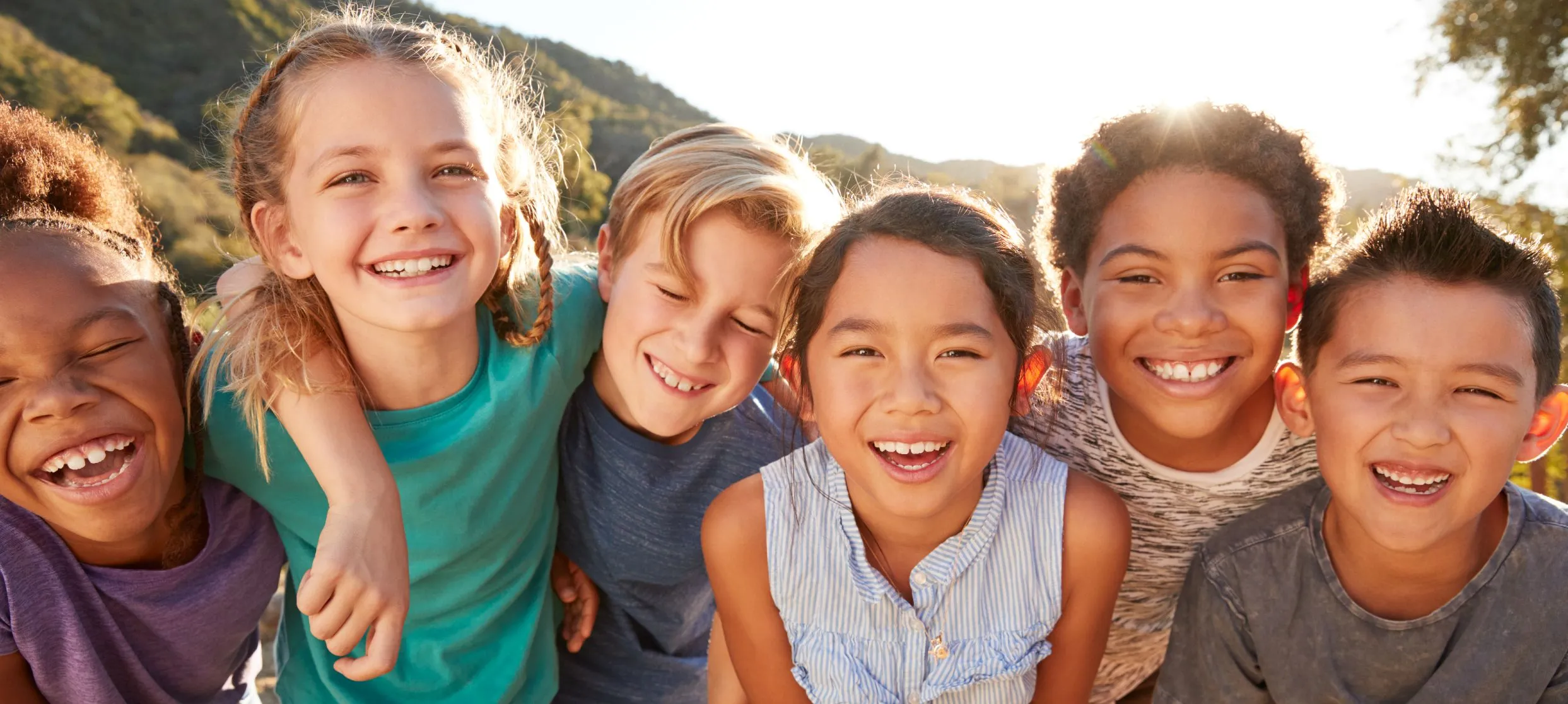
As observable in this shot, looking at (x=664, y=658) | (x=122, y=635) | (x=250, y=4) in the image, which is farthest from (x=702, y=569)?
(x=250, y=4)

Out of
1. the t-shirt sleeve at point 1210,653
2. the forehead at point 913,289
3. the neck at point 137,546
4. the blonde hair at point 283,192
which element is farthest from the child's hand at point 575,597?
the t-shirt sleeve at point 1210,653

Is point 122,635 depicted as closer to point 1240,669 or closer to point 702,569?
point 702,569

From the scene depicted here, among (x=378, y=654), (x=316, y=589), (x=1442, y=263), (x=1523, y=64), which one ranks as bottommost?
(x=378, y=654)

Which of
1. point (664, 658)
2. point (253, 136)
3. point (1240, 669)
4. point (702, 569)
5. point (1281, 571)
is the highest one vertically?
point (253, 136)

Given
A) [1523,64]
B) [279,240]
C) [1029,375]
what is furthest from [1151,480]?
[1523,64]

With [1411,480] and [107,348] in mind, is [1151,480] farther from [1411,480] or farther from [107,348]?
[107,348]

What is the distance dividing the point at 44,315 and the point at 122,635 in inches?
27.8

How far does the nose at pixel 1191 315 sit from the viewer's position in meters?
2.06

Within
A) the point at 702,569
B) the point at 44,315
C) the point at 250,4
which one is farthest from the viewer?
the point at 250,4

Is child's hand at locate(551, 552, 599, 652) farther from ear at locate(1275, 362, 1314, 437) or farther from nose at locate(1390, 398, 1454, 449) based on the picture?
nose at locate(1390, 398, 1454, 449)

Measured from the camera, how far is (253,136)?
2.20 metres

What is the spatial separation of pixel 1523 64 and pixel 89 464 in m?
8.46

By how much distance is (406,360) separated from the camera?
2.22m

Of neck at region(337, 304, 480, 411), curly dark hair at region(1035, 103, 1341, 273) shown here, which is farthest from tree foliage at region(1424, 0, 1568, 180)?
neck at region(337, 304, 480, 411)
